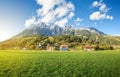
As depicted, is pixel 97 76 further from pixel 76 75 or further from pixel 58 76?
pixel 58 76

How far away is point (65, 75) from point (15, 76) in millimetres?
7919

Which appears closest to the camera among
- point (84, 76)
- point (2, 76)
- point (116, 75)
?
point (2, 76)

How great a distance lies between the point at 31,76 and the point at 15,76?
2.49 m

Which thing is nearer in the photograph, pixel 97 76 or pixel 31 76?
pixel 31 76

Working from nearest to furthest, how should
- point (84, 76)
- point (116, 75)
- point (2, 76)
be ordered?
point (2, 76), point (84, 76), point (116, 75)

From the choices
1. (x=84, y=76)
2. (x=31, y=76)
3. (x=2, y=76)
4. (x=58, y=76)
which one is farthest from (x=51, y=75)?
(x=2, y=76)

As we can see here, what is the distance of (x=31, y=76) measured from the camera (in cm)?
2719

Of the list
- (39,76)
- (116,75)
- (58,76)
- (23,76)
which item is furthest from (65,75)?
(116,75)

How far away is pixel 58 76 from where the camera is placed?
27641 millimetres

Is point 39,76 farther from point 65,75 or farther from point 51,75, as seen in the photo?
point 65,75

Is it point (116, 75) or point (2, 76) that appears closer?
point (2, 76)

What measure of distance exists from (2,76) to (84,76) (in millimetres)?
12837

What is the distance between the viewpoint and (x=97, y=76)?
29.3m

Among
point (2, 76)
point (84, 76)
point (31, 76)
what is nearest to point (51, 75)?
point (31, 76)
